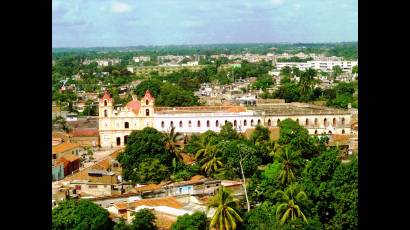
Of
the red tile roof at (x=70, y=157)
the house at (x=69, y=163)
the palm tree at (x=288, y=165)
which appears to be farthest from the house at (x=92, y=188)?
the palm tree at (x=288, y=165)

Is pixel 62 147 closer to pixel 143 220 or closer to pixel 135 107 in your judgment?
pixel 135 107

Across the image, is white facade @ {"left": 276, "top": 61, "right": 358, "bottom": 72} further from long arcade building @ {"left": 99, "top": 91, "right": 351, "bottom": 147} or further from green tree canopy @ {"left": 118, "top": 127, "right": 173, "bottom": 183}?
green tree canopy @ {"left": 118, "top": 127, "right": 173, "bottom": 183}

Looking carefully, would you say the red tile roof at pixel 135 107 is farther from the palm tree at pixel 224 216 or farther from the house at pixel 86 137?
the palm tree at pixel 224 216

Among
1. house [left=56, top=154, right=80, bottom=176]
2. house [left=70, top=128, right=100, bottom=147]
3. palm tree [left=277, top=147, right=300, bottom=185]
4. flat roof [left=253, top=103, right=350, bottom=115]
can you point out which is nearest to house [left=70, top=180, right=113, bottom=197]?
house [left=56, top=154, right=80, bottom=176]
